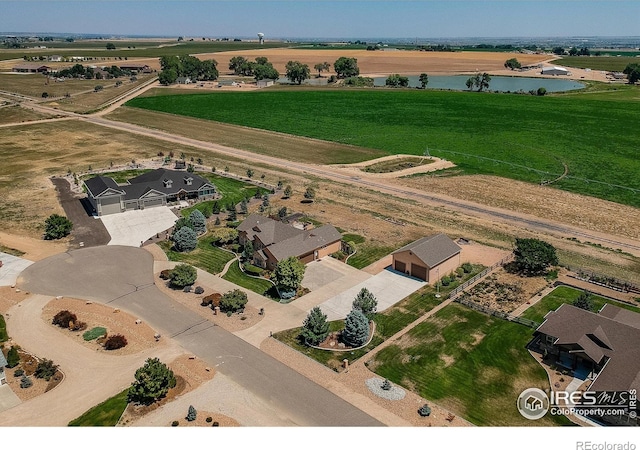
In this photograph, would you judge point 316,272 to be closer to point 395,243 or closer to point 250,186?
point 395,243

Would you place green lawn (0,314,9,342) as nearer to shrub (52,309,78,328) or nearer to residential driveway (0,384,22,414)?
shrub (52,309,78,328)

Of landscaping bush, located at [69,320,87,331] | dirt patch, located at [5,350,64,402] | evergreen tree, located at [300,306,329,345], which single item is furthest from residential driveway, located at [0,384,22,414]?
evergreen tree, located at [300,306,329,345]

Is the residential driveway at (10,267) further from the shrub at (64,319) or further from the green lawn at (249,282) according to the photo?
the green lawn at (249,282)

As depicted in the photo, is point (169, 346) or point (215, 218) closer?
point (169, 346)

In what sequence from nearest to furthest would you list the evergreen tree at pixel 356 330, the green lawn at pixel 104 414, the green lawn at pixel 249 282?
the green lawn at pixel 104 414, the evergreen tree at pixel 356 330, the green lawn at pixel 249 282

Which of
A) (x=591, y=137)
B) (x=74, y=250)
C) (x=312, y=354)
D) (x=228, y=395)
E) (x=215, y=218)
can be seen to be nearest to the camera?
(x=228, y=395)

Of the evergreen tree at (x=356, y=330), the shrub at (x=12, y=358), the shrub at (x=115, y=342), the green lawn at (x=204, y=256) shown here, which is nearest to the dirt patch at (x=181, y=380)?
the shrub at (x=115, y=342)

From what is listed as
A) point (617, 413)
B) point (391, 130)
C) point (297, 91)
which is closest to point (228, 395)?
point (617, 413)
